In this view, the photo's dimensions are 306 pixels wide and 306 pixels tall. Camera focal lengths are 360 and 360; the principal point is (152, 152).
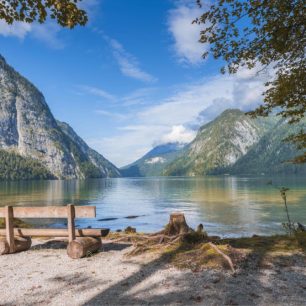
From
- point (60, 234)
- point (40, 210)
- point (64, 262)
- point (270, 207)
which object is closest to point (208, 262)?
point (64, 262)

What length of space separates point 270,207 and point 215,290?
62.2m

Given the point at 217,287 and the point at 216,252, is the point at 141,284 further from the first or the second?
the point at 216,252

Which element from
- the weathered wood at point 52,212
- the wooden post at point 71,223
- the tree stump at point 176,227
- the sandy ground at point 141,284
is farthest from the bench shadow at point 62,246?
the sandy ground at point 141,284

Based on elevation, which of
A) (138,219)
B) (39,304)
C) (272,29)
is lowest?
(138,219)

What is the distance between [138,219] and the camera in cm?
5975

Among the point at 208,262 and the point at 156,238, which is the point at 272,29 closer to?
the point at 208,262

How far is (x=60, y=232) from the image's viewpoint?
1650 cm

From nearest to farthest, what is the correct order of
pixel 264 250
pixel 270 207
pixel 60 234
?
1. pixel 264 250
2. pixel 60 234
3. pixel 270 207

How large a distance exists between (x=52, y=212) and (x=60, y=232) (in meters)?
0.99

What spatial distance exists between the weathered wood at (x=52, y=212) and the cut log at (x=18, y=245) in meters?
1.24

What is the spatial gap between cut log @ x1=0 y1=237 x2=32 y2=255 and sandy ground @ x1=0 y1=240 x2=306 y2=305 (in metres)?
1.90

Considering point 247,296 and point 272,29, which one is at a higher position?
point 272,29

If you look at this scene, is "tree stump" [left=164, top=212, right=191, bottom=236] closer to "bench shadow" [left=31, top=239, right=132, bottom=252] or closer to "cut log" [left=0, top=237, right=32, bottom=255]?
"bench shadow" [left=31, top=239, right=132, bottom=252]

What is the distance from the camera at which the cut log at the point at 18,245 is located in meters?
16.4
